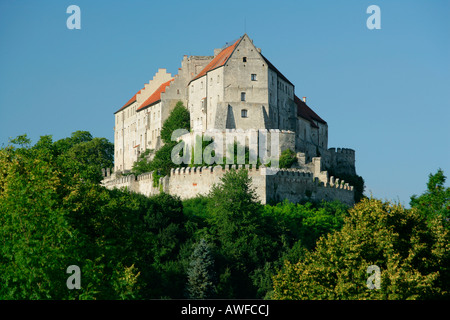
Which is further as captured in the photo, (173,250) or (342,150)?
(342,150)

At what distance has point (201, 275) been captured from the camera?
61312 mm

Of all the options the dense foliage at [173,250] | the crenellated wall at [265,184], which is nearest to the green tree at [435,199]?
the dense foliage at [173,250]

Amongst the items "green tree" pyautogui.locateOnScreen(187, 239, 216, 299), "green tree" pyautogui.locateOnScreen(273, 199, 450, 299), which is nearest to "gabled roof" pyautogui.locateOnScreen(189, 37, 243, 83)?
"green tree" pyautogui.locateOnScreen(187, 239, 216, 299)

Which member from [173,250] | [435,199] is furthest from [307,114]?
[435,199]

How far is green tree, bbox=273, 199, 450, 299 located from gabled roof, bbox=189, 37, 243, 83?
41.9 metres

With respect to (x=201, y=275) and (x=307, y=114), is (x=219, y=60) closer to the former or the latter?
(x=307, y=114)

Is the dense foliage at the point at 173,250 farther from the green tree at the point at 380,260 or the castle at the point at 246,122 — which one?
the castle at the point at 246,122

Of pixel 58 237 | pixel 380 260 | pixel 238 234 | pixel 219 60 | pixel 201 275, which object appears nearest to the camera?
pixel 58 237

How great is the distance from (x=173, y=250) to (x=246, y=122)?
1983 cm

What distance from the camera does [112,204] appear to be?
144 ft

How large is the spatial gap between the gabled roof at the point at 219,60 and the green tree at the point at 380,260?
137 ft

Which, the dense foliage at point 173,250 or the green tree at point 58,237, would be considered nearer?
the green tree at point 58,237

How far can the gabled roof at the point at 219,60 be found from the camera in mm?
84375
